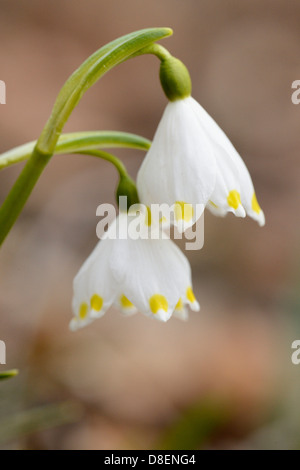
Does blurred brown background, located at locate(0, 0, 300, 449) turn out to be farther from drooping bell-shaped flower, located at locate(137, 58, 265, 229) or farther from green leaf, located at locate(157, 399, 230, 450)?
drooping bell-shaped flower, located at locate(137, 58, 265, 229)

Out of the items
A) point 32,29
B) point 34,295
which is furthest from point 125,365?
point 32,29

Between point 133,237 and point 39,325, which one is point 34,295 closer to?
point 39,325

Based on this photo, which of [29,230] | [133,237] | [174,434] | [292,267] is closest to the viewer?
[133,237]

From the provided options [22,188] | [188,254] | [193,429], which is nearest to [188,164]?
[22,188]

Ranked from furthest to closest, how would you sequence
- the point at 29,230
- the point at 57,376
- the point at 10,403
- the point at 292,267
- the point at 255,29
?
the point at 255,29, the point at 292,267, the point at 29,230, the point at 57,376, the point at 10,403

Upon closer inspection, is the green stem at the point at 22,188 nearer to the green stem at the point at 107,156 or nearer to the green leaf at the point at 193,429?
the green stem at the point at 107,156

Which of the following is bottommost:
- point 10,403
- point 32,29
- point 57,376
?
point 10,403
